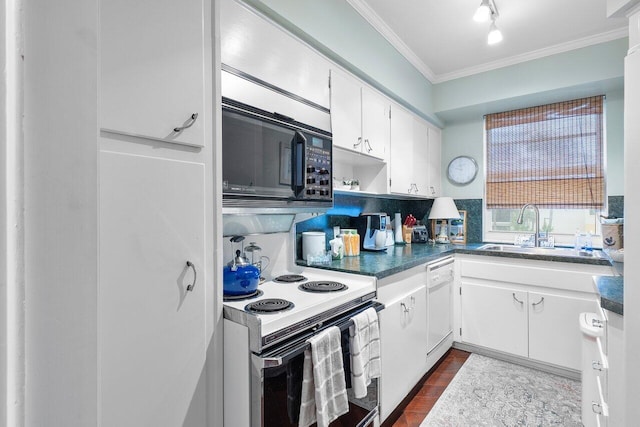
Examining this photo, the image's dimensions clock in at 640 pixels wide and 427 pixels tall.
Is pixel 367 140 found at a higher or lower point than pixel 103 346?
higher

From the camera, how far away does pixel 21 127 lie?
263 mm

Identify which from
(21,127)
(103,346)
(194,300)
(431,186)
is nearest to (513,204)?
(431,186)

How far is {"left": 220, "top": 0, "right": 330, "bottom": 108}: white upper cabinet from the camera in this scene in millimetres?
1400

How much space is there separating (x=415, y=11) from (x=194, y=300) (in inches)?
90.7

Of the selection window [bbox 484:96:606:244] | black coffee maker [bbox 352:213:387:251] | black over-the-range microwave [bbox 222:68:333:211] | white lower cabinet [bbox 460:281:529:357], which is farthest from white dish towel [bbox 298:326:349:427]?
window [bbox 484:96:606:244]

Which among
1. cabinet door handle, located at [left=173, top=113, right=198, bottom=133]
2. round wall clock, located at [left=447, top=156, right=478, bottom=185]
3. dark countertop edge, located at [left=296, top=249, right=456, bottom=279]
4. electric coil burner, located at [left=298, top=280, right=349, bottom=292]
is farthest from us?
round wall clock, located at [left=447, top=156, right=478, bottom=185]

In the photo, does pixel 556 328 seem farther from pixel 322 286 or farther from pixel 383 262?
pixel 322 286

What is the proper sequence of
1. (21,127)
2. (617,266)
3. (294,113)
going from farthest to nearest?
1. (617,266)
2. (294,113)
3. (21,127)

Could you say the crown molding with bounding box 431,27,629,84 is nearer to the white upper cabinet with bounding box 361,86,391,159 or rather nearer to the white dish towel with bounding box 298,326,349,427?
the white upper cabinet with bounding box 361,86,391,159

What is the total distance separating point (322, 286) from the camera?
1.64 m

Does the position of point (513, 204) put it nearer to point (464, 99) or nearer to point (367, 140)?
point (464, 99)

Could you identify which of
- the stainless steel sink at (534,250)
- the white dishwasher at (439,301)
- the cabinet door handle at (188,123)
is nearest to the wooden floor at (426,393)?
the white dishwasher at (439,301)

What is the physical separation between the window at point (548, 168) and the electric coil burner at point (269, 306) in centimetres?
284

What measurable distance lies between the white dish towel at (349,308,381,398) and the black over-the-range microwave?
64cm
